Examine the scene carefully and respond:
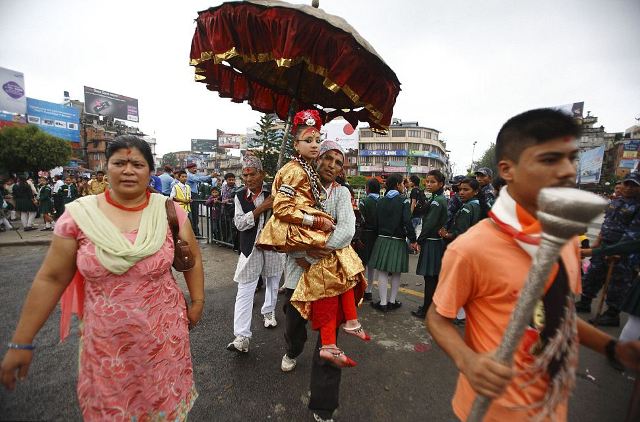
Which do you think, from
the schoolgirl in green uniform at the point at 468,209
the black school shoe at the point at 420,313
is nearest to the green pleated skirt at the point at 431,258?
the schoolgirl in green uniform at the point at 468,209

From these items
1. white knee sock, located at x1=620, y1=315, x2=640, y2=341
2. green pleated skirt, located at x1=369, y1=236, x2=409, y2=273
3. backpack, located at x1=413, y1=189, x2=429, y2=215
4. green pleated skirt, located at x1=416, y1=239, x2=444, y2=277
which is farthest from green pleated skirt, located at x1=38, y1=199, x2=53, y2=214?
white knee sock, located at x1=620, y1=315, x2=640, y2=341

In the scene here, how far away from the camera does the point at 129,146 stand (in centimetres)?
162

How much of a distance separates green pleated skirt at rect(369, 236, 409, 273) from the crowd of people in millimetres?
2033

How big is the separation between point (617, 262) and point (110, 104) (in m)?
61.9

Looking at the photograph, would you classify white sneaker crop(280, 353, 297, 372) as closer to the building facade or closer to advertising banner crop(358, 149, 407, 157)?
the building facade

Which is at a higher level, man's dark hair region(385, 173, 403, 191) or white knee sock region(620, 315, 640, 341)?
man's dark hair region(385, 173, 403, 191)

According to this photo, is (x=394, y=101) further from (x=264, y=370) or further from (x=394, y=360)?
(x=264, y=370)

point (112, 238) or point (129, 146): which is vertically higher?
point (129, 146)

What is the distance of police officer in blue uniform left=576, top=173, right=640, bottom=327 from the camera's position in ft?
13.0

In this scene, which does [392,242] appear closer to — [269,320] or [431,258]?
[431,258]

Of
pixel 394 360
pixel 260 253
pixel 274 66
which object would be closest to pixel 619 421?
pixel 394 360

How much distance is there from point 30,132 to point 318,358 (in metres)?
39.6

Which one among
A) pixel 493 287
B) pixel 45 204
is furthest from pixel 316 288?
pixel 45 204

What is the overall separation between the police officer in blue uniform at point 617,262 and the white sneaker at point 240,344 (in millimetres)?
4515
